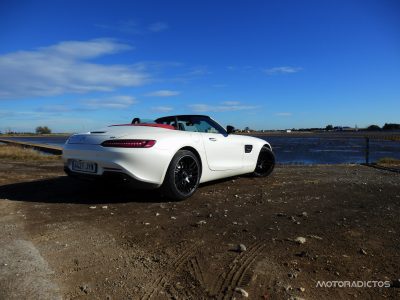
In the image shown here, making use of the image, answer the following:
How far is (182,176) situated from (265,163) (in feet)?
9.54

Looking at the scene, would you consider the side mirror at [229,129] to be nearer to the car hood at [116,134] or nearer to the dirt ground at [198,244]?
the dirt ground at [198,244]

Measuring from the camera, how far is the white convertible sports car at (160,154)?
15.4 feet

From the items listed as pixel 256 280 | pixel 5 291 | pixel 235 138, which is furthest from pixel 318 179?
pixel 5 291

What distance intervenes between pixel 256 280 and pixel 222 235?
1020 millimetres

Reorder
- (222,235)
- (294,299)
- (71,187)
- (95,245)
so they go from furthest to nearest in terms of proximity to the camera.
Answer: (71,187), (222,235), (95,245), (294,299)

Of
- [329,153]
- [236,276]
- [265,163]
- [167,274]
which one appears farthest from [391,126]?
[167,274]

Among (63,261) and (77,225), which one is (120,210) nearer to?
(77,225)

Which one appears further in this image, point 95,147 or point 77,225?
point 95,147

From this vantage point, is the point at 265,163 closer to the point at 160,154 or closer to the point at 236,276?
the point at 160,154

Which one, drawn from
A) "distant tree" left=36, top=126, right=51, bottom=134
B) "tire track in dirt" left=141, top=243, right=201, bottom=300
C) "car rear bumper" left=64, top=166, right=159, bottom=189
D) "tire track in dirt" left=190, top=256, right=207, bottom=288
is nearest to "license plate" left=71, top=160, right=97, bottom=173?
"car rear bumper" left=64, top=166, right=159, bottom=189

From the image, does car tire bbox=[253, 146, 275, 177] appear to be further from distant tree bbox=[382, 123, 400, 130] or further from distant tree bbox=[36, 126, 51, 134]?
distant tree bbox=[36, 126, 51, 134]

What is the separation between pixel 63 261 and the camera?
2902 mm

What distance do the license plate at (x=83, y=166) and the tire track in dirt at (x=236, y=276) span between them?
103 inches

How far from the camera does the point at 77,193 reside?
19.0ft
